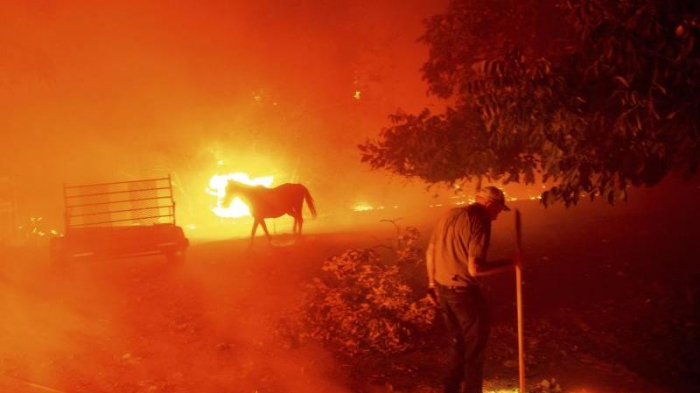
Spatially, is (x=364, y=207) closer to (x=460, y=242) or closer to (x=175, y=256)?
(x=175, y=256)

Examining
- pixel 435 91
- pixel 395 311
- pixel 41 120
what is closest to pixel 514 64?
pixel 395 311

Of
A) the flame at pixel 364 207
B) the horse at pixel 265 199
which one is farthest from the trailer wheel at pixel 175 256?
the flame at pixel 364 207

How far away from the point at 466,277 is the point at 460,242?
13.5 inches

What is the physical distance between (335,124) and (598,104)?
19771 mm

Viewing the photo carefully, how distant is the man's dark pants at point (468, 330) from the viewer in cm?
541

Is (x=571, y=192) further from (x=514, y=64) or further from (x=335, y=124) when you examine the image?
(x=335, y=124)

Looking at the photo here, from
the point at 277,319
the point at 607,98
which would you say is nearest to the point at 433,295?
the point at 277,319

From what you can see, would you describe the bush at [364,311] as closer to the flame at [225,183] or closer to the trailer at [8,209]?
the flame at [225,183]

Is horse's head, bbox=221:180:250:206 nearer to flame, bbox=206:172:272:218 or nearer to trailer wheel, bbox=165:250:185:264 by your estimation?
trailer wheel, bbox=165:250:185:264

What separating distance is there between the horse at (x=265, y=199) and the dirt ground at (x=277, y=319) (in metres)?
0.77

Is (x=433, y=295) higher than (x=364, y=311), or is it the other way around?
(x=433, y=295)

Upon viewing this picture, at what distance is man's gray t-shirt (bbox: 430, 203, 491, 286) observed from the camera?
536 cm

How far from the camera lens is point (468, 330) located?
5.44m

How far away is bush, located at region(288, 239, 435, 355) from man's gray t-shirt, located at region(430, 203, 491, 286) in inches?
72.8
